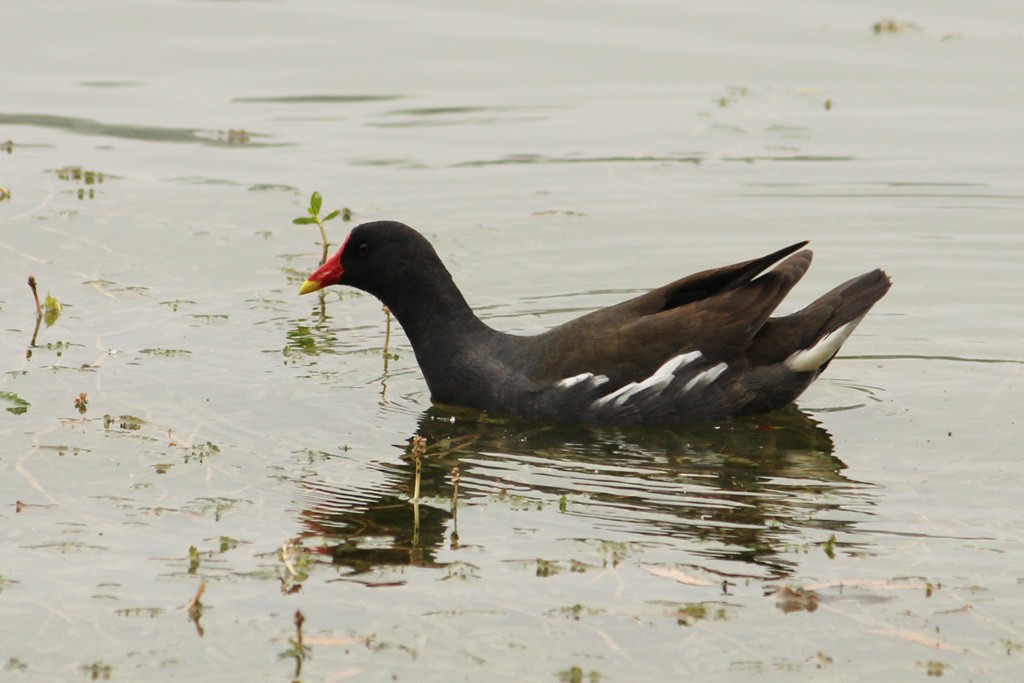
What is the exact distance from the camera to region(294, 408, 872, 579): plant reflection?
5707 mm

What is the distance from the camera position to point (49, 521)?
5.86m

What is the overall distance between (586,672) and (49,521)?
2.26 meters

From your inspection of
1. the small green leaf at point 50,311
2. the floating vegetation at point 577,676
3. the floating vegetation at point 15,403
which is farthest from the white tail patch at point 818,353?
the small green leaf at point 50,311

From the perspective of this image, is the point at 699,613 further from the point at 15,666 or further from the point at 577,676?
the point at 15,666

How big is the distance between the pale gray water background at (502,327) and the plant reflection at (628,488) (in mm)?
24

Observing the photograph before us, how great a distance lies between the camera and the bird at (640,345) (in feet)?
24.0

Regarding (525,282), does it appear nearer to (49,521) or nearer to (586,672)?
(49,521)

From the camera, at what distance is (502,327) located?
863 centimetres

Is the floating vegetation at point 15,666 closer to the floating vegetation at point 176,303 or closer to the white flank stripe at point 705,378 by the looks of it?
the white flank stripe at point 705,378

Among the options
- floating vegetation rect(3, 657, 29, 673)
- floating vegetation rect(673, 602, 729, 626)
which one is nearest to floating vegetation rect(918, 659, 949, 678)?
floating vegetation rect(673, 602, 729, 626)

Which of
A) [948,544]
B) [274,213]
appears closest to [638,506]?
[948,544]

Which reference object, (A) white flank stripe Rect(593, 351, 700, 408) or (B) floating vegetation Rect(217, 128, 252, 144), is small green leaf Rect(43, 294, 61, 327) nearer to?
(A) white flank stripe Rect(593, 351, 700, 408)

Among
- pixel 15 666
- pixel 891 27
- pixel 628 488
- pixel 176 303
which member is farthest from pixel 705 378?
pixel 891 27

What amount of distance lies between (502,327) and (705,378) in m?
1.60
